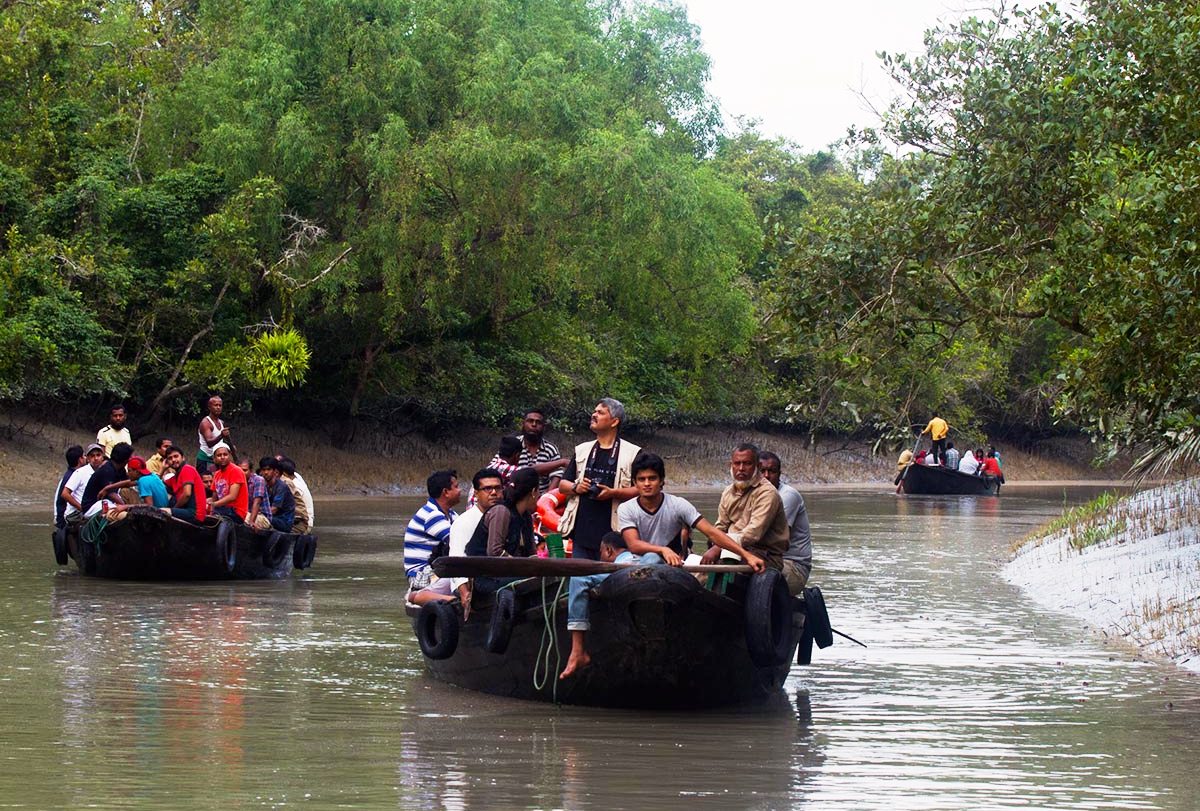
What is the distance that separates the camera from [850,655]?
12828 millimetres

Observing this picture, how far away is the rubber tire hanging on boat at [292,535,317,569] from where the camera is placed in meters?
18.2

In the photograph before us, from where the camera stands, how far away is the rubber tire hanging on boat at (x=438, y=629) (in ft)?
35.3

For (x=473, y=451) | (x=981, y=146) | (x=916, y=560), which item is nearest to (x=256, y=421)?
(x=473, y=451)

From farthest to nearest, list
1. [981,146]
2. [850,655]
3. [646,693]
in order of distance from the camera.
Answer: [981,146] → [850,655] → [646,693]

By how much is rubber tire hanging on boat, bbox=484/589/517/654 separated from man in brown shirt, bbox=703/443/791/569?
1.28 meters

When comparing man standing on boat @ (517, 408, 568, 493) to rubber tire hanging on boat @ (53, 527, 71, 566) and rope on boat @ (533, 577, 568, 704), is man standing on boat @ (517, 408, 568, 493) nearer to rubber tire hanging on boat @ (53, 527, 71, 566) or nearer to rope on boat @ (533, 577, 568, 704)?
rope on boat @ (533, 577, 568, 704)

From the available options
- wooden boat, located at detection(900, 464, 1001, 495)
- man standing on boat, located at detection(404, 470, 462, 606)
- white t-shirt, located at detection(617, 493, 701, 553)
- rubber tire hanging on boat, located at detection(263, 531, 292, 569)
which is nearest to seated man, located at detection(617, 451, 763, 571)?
white t-shirt, located at detection(617, 493, 701, 553)

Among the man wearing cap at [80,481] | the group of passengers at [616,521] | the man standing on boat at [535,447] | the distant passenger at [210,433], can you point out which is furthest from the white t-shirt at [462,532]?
the distant passenger at [210,433]

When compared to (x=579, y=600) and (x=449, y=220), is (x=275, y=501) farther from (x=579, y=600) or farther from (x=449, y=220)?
(x=449, y=220)

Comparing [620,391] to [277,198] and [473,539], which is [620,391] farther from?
[473,539]

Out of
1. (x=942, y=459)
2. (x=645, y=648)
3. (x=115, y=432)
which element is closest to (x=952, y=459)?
(x=942, y=459)

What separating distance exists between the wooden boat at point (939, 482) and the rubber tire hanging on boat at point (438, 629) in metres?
32.1

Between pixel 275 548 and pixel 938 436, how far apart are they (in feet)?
91.9

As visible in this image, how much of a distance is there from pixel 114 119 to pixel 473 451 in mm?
11880
